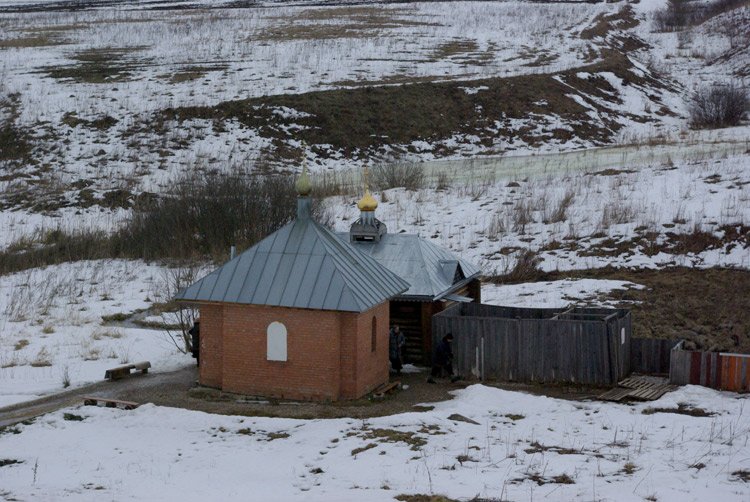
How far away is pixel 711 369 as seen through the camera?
20984 millimetres

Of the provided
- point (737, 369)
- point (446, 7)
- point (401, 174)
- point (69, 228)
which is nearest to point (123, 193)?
point (69, 228)

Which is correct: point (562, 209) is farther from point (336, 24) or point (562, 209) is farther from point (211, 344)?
point (336, 24)

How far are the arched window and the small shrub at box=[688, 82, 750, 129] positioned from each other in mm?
44477

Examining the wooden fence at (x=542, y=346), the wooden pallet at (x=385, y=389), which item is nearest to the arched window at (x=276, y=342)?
the wooden pallet at (x=385, y=389)

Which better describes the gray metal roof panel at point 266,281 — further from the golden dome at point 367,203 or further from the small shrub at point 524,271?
the small shrub at point 524,271

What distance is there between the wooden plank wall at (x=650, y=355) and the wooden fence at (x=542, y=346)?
31cm

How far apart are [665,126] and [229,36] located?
33.6 metres

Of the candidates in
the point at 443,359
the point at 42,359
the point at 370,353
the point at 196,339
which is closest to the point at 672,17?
the point at 443,359

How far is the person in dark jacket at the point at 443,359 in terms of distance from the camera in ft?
74.3

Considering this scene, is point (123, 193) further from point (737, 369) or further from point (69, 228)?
point (737, 369)

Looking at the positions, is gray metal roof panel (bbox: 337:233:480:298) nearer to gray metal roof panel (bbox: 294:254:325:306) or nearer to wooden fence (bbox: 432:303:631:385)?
wooden fence (bbox: 432:303:631:385)

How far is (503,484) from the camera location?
14875 mm

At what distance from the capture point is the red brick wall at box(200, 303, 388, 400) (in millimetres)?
20484

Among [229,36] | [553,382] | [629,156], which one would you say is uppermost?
[229,36]
